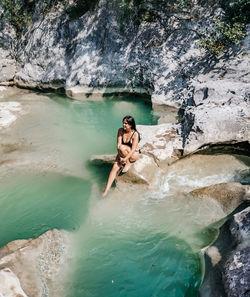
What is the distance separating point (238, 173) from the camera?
722cm

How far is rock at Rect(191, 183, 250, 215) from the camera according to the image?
584 cm

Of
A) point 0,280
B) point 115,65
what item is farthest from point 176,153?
point 115,65

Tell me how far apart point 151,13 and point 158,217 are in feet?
35.1

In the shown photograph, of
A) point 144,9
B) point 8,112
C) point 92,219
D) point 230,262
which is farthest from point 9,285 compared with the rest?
point 144,9

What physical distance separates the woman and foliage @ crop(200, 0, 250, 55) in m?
6.40

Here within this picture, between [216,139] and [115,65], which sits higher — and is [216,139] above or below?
below

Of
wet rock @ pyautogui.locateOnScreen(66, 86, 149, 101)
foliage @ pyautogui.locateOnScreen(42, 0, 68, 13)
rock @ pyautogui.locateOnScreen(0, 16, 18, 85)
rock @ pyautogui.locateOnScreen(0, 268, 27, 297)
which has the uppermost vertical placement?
foliage @ pyautogui.locateOnScreen(42, 0, 68, 13)

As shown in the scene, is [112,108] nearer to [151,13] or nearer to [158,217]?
[151,13]

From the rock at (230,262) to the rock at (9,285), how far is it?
2941mm

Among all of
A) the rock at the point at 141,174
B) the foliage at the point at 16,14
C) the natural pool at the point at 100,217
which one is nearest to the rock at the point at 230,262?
the natural pool at the point at 100,217

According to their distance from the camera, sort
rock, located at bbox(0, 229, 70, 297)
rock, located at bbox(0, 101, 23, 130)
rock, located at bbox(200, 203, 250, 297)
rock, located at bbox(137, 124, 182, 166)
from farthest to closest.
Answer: rock, located at bbox(0, 101, 23, 130)
rock, located at bbox(137, 124, 182, 166)
rock, located at bbox(0, 229, 70, 297)
rock, located at bbox(200, 203, 250, 297)

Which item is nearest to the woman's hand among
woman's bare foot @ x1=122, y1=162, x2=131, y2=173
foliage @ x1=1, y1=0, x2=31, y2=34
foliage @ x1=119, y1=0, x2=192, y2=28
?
woman's bare foot @ x1=122, y1=162, x2=131, y2=173

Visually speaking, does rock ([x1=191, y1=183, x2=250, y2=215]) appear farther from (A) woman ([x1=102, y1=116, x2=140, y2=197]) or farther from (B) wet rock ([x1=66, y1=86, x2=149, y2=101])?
(B) wet rock ([x1=66, y1=86, x2=149, y2=101])

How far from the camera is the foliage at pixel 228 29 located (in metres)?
10.6
